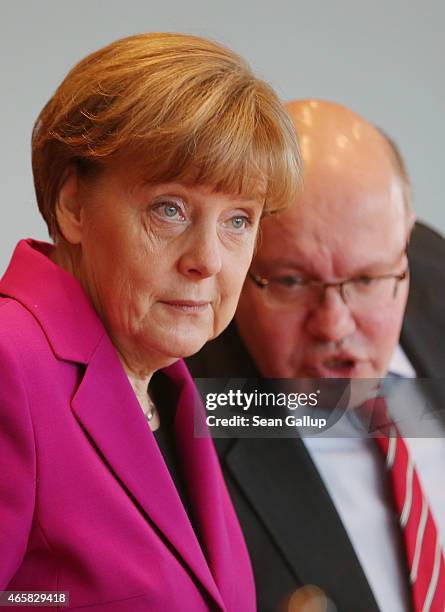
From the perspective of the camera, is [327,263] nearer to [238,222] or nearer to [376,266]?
[376,266]

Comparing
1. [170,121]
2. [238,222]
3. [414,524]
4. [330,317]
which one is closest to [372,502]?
[414,524]

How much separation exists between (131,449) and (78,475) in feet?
0.23

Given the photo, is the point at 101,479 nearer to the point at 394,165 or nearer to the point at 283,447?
the point at 283,447

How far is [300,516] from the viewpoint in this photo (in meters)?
1.23

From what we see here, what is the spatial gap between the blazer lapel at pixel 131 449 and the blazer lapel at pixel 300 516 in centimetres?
28

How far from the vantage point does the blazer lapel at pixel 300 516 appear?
1209mm

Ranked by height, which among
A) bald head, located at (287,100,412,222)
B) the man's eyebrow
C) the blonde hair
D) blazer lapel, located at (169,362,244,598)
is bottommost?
blazer lapel, located at (169,362,244,598)

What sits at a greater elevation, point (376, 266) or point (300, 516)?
point (376, 266)

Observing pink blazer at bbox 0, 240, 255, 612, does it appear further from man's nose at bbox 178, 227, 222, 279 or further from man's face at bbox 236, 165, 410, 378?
man's face at bbox 236, 165, 410, 378

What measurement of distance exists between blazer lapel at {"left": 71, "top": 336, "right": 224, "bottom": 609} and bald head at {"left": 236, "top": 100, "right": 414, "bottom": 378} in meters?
0.38

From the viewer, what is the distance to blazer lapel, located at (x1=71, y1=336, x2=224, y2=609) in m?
0.88

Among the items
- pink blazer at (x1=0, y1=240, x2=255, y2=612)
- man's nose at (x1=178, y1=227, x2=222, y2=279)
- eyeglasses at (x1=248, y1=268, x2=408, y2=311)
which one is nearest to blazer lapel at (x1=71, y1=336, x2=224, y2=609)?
pink blazer at (x1=0, y1=240, x2=255, y2=612)

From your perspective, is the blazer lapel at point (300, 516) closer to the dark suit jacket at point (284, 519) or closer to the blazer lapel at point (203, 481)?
the dark suit jacket at point (284, 519)

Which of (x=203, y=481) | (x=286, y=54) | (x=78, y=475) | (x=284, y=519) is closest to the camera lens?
(x=78, y=475)
